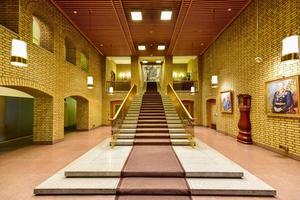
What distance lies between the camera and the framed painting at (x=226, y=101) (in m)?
9.53

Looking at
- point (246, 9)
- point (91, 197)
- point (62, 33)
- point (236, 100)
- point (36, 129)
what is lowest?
point (91, 197)

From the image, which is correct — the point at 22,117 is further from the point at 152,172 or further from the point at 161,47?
the point at 161,47

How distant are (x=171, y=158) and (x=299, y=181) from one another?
2.56 meters

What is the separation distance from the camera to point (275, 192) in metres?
3.47

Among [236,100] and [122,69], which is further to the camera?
[122,69]

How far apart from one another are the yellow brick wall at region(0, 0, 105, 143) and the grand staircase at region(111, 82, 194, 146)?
272cm

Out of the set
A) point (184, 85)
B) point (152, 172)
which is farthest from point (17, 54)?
point (184, 85)

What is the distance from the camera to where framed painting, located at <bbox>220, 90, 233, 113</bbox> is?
9531 millimetres

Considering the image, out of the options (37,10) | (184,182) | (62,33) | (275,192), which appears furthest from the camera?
(62,33)

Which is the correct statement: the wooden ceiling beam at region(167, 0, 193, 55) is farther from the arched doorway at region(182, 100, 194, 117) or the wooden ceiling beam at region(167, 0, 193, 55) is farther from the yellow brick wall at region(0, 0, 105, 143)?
the yellow brick wall at region(0, 0, 105, 143)

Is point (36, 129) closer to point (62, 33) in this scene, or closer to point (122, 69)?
point (62, 33)

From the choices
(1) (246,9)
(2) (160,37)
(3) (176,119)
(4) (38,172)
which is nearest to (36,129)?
(4) (38,172)

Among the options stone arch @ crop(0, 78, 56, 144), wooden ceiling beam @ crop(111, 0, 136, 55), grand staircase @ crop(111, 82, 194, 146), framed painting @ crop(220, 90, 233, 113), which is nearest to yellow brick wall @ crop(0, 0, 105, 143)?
stone arch @ crop(0, 78, 56, 144)

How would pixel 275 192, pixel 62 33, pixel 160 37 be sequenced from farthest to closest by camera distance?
pixel 160 37 < pixel 62 33 < pixel 275 192
